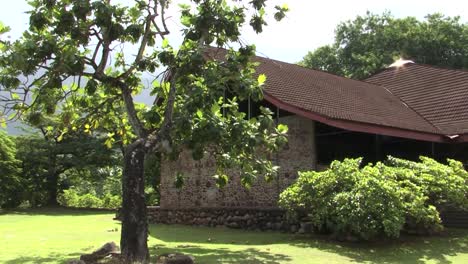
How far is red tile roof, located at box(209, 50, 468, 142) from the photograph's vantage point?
14.9 meters

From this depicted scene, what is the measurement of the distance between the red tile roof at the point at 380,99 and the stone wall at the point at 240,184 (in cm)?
123

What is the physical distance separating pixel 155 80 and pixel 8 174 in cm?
2211

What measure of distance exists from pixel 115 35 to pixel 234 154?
2911 millimetres

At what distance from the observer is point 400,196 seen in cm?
1051

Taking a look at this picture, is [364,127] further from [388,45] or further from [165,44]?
[388,45]

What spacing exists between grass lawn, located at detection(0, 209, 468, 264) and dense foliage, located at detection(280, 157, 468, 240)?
16.4 inches

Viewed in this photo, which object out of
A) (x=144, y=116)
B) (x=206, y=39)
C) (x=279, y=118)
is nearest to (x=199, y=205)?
(x=279, y=118)

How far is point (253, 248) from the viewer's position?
1073 centimetres

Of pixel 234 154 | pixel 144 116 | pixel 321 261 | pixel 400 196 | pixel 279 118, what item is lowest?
pixel 321 261

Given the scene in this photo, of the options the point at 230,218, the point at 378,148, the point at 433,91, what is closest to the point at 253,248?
the point at 230,218

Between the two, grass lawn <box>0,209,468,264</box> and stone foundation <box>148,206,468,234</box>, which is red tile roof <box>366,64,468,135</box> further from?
grass lawn <box>0,209,468,264</box>

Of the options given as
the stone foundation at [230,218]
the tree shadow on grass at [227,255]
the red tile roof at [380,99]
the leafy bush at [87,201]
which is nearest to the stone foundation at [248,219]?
the stone foundation at [230,218]

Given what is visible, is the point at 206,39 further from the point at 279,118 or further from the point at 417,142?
the point at 417,142

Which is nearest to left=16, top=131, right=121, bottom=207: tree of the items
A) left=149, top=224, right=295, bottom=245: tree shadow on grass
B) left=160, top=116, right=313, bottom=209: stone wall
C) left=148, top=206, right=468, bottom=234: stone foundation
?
left=160, top=116, right=313, bottom=209: stone wall
